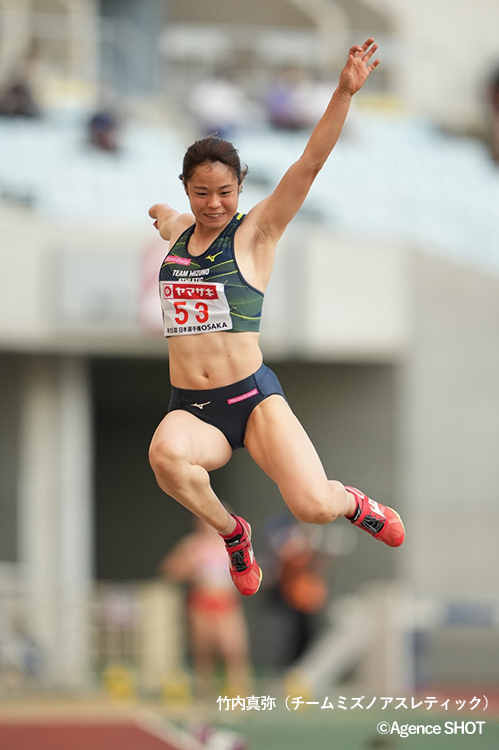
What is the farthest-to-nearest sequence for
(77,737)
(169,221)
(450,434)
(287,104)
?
1. (287,104)
2. (450,434)
3. (77,737)
4. (169,221)

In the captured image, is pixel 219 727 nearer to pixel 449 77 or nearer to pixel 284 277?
pixel 284 277

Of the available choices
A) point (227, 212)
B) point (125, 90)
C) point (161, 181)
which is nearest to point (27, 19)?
point (125, 90)

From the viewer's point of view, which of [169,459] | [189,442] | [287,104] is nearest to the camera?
[169,459]

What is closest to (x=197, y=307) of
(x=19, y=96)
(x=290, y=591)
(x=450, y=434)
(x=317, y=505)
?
(x=317, y=505)

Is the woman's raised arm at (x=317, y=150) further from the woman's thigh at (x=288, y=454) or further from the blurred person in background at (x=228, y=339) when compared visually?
the woman's thigh at (x=288, y=454)

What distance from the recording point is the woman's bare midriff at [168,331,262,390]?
19.4 ft

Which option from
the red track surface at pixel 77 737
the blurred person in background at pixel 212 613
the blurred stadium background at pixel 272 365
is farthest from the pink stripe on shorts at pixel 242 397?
the blurred person in background at pixel 212 613

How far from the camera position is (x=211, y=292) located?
19.1 ft

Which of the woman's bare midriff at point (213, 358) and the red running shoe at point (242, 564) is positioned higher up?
the woman's bare midriff at point (213, 358)

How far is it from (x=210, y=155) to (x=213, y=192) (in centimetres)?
16

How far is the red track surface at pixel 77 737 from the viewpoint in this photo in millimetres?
10469

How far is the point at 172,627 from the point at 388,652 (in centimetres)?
229

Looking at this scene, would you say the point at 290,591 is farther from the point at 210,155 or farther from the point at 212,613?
the point at 210,155

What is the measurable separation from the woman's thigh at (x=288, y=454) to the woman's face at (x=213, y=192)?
35.1 inches
